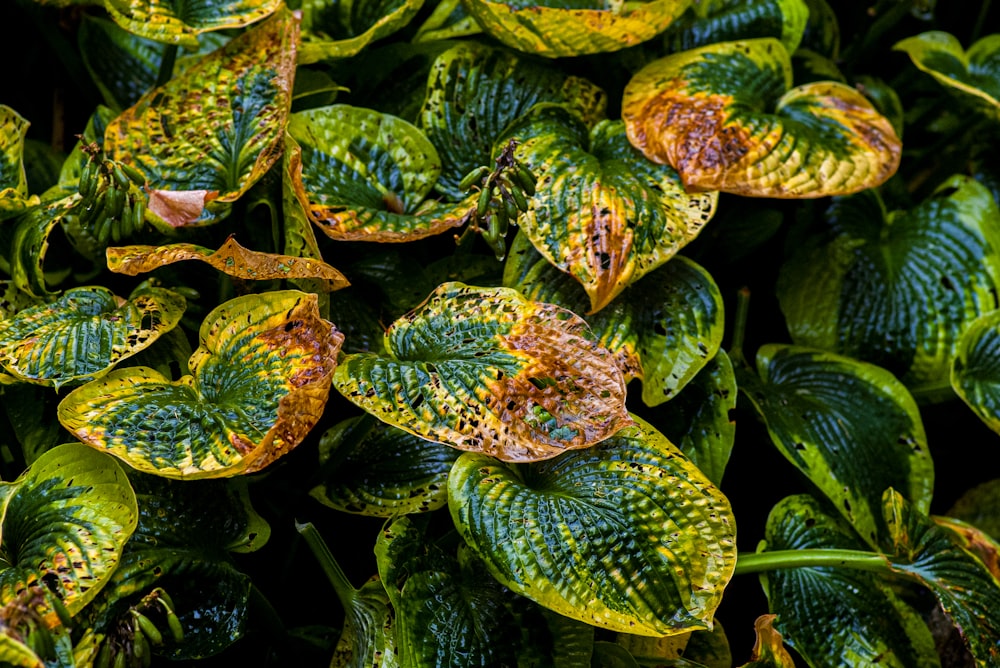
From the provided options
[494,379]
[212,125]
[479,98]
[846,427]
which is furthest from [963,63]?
[212,125]

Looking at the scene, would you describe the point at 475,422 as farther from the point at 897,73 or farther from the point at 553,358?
the point at 897,73

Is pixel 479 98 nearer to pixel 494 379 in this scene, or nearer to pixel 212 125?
pixel 212 125

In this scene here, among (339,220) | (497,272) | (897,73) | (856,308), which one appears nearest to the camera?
(339,220)

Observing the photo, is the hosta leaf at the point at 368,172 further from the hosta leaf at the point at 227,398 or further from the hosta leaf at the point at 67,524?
the hosta leaf at the point at 67,524

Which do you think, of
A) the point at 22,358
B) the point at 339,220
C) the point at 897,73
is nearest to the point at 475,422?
the point at 339,220

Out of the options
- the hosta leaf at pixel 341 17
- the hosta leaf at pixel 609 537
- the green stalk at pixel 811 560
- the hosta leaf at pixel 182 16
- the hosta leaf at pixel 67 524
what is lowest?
the green stalk at pixel 811 560

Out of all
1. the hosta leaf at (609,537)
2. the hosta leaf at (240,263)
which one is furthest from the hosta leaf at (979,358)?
the hosta leaf at (240,263)
